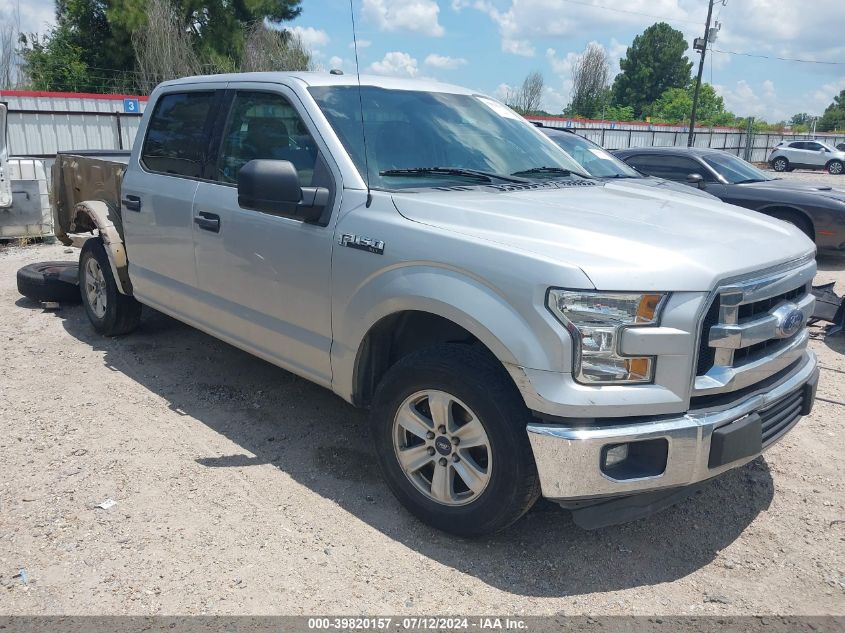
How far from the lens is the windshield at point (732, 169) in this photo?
10.5m

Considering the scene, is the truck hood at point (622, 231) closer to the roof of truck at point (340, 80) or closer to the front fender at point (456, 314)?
the front fender at point (456, 314)

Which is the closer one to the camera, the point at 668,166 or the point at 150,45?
the point at 668,166

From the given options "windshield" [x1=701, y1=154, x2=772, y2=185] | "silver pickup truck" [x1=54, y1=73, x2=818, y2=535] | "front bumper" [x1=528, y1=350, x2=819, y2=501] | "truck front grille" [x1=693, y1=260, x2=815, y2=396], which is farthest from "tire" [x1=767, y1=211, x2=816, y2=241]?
"front bumper" [x1=528, y1=350, x2=819, y2=501]

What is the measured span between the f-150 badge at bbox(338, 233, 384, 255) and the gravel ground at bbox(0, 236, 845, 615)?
127 centimetres

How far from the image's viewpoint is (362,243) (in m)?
3.36

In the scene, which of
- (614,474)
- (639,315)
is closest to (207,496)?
(614,474)

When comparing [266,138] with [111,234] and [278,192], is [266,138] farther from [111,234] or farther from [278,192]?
[111,234]

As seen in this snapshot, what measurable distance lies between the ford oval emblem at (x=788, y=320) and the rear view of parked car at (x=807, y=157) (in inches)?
1397

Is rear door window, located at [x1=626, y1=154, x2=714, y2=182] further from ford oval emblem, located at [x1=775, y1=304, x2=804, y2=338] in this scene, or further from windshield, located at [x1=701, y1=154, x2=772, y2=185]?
ford oval emblem, located at [x1=775, y1=304, x2=804, y2=338]

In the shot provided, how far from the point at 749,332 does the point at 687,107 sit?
242 ft

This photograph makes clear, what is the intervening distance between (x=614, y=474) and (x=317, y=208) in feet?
6.05

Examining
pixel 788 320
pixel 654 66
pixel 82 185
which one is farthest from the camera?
pixel 654 66

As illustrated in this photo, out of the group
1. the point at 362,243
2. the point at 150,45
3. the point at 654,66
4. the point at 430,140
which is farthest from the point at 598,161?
the point at 654,66

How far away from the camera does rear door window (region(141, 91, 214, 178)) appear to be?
4.59 m
